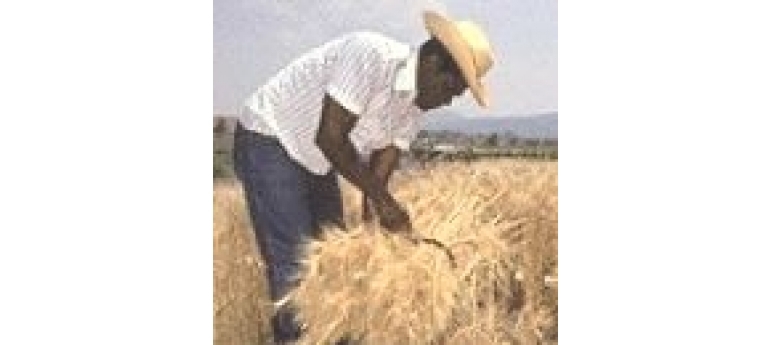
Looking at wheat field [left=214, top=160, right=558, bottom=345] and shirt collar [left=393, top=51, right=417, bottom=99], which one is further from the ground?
shirt collar [left=393, top=51, right=417, bottom=99]

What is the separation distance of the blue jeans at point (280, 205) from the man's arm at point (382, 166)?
8cm

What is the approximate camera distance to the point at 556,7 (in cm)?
291

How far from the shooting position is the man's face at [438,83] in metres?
2.96

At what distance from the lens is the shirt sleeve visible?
9.83ft

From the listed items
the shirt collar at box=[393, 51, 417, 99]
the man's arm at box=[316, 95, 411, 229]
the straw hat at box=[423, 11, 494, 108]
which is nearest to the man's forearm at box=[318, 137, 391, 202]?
the man's arm at box=[316, 95, 411, 229]

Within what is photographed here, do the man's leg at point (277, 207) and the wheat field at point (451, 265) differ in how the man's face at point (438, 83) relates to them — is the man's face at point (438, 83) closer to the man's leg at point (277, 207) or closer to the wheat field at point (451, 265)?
the wheat field at point (451, 265)

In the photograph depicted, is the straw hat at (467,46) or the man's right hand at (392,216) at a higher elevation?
the straw hat at (467,46)

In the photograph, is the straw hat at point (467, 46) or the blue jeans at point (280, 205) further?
the blue jeans at point (280, 205)

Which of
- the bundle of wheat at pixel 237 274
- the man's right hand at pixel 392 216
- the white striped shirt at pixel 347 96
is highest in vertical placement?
the white striped shirt at pixel 347 96

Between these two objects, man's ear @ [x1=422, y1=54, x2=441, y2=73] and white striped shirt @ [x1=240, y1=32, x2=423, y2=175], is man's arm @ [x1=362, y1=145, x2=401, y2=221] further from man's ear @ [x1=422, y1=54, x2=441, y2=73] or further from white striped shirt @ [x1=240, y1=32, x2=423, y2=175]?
man's ear @ [x1=422, y1=54, x2=441, y2=73]

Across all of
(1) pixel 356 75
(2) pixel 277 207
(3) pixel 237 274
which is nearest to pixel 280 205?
(2) pixel 277 207

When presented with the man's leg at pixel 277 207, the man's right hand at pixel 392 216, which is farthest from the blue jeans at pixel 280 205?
the man's right hand at pixel 392 216

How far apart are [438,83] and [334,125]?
0.75 feet
